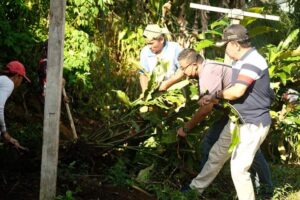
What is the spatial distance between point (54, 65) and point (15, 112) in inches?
156

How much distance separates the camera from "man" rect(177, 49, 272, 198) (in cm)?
489

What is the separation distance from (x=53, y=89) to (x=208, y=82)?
168 centimetres

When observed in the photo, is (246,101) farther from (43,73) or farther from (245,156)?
(43,73)

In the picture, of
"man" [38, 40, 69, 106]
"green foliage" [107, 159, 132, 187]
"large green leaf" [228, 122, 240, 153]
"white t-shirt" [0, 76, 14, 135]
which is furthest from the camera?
"man" [38, 40, 69, 106]

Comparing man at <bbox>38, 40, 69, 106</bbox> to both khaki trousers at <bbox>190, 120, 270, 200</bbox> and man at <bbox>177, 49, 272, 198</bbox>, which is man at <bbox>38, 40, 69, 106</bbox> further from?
khaki trousers at <bbox>190, 120, 270, 200</bbox>

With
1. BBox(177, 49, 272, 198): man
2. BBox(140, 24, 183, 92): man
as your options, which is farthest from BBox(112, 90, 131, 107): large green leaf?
BBox(177, 49, 272, 198): man

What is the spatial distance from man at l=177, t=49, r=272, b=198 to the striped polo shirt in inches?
5.3

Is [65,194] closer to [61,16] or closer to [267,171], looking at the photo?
[61,16]

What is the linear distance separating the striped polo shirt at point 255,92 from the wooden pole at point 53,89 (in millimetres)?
1734

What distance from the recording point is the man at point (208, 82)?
4891 millimetres

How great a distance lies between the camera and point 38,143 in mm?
5430

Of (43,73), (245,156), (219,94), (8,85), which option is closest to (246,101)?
(219,94)

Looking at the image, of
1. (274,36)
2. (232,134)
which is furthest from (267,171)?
(274,36)

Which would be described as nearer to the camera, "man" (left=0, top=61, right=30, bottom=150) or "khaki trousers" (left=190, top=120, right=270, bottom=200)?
"man" (left=0, top=61, right=30, bottom=150)
